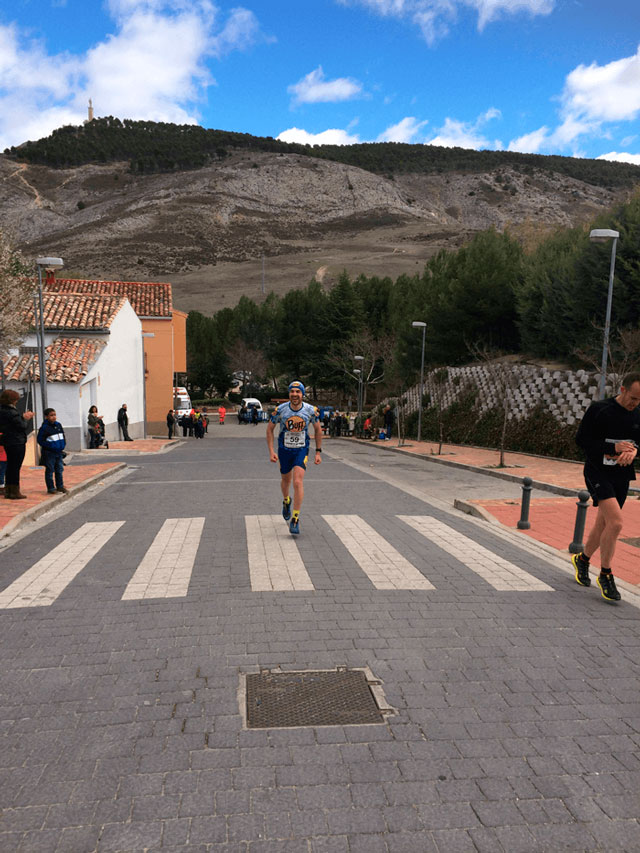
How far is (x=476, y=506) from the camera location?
34.0 ft

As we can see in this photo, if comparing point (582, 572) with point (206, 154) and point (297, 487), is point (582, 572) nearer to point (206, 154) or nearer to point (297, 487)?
point (297, 487)

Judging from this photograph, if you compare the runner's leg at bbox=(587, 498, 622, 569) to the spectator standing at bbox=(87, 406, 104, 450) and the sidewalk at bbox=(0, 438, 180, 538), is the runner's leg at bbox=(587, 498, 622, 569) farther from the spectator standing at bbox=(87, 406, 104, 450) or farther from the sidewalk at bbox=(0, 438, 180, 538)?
the spectator standing at bbox=(87, 406, 104, 450)

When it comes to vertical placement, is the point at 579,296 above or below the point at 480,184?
below

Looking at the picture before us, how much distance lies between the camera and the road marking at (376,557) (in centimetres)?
588

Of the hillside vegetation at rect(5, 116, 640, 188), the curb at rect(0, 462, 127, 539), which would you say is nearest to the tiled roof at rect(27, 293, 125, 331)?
the curb at rect(0, 462, 127, 539)

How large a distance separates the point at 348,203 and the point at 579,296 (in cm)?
15372

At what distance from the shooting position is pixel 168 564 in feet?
21.1

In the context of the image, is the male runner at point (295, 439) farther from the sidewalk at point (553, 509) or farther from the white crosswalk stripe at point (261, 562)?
the sidewalk at point (553, 509)

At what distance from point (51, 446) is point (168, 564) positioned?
548 centimetres

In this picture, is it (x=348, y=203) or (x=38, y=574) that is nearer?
(x=38, y=574)

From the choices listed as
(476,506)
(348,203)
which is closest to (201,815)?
(476,506)

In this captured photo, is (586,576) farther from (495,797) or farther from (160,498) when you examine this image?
(160,498)

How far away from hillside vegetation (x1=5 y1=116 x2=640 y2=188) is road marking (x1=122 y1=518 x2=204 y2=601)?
179075 millimetres

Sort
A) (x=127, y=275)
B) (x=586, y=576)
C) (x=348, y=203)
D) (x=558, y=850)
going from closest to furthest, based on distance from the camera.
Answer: (x=558, y=850)
(x=586, y=576)
(x=127, y=275)
(x=348, y=203)
